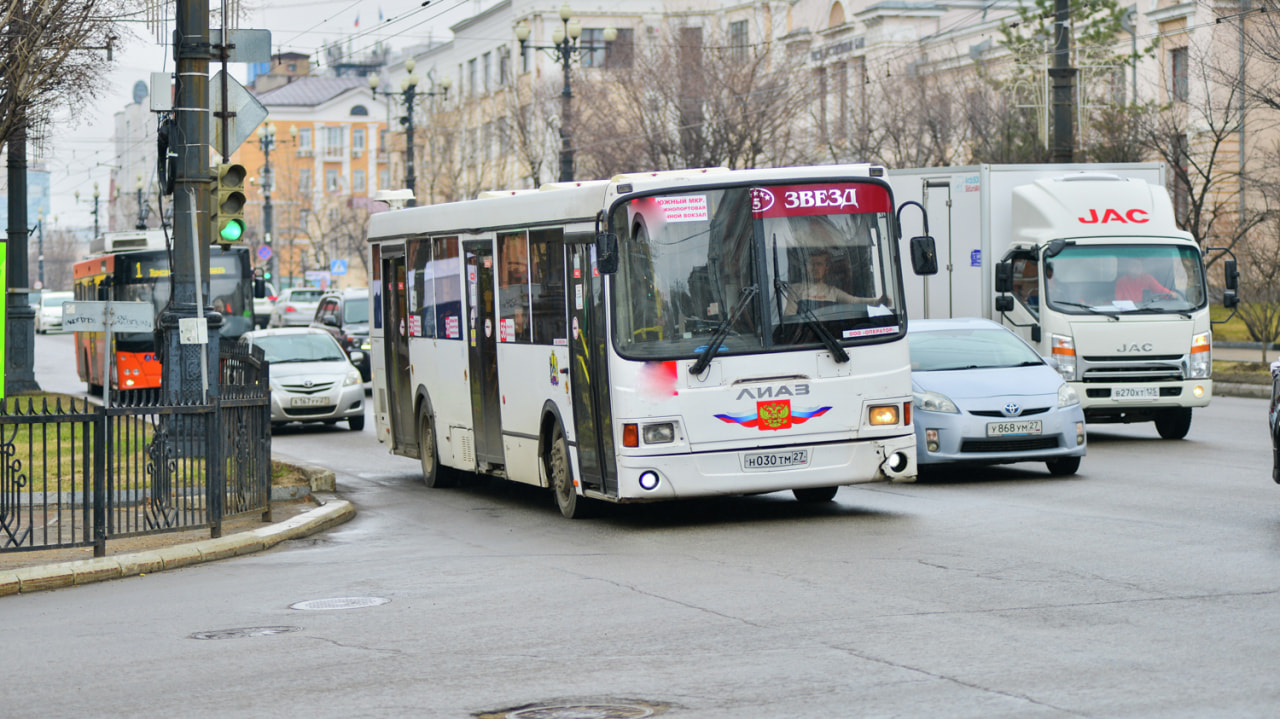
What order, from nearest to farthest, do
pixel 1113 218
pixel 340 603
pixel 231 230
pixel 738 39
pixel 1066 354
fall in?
pixel 340 603 → pixel 231 230 → pixel 1066 354 → pixel 1113 218 → pixel 738 39

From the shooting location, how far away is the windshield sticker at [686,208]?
42.4 feet

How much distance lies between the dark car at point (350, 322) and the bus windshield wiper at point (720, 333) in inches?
907

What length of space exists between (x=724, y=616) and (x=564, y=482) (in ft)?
17.3

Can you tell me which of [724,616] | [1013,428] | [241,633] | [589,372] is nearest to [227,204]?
[589,372]

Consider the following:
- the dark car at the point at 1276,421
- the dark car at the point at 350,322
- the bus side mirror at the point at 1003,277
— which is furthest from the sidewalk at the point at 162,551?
the dark car at the point at 350,322

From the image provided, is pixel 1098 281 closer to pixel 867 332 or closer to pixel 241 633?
pixel 867 332

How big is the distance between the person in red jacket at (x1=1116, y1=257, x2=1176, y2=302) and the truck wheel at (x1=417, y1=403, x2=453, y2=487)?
27.2 ft

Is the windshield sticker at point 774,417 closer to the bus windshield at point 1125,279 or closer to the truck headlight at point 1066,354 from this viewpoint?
the truck headlight at point 1066,354

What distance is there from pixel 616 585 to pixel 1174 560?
3.39 meters

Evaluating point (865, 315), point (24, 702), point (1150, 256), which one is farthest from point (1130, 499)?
point (24, 702)

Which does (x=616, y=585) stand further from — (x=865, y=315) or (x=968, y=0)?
(x=968, y=0)

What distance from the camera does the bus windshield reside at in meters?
20.4

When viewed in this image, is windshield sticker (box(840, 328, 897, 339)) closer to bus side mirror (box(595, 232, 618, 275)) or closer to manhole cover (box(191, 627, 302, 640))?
bus side mirror (box(595, 232, 618, 275))

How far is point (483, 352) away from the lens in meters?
15.8
